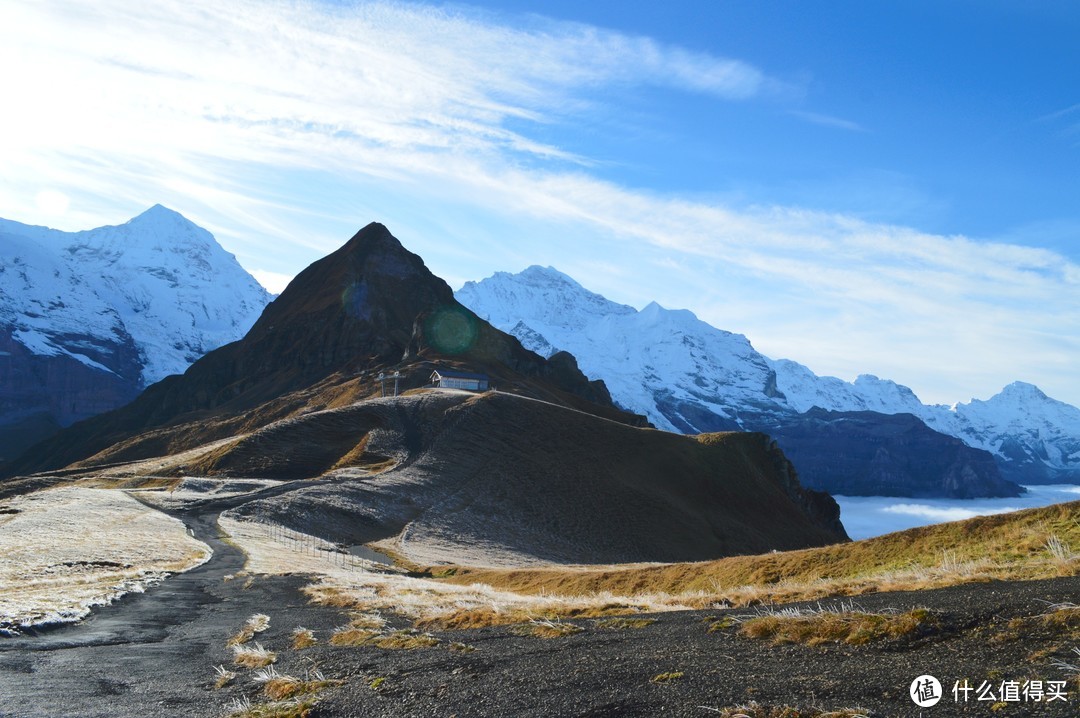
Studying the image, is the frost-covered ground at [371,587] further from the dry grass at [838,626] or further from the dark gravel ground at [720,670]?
the dry grass at [838,626]

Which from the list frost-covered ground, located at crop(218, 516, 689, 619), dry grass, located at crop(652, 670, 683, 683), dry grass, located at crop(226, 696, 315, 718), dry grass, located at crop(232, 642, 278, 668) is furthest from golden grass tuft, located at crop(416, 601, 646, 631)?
dry grass, located at crop(652, 670, 683, 683)

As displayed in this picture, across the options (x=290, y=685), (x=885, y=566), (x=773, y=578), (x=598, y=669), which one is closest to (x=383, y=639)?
(x=290, y=685)

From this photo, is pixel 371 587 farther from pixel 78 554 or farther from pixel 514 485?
pixel 514 485

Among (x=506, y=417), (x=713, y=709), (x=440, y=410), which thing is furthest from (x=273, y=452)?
(x=713, y=709)

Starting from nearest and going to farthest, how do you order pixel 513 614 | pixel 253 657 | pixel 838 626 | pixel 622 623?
pixel 838 626 < pixel 622 623 < pixel 253 657 < pixel 513 614

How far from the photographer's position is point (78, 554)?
41.4 m

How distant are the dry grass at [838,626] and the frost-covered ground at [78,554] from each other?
20.0m

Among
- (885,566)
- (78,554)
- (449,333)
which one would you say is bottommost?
(78,554)

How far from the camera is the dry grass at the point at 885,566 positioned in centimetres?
1891

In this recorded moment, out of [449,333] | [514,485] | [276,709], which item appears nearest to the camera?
[276,709]

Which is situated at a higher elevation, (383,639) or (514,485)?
(383,639)

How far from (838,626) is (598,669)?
412cm

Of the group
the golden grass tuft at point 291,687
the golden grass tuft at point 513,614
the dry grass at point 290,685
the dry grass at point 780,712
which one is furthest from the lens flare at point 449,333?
the dry grass at point 780,712

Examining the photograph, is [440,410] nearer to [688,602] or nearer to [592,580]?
[592,580]
